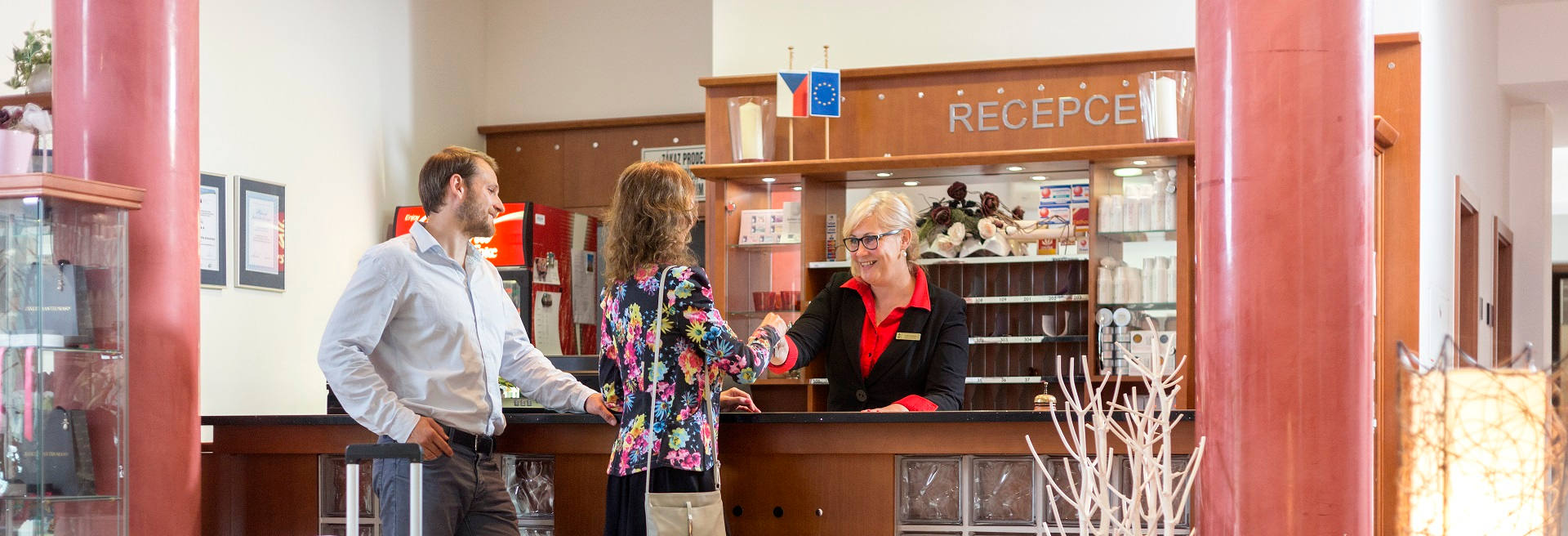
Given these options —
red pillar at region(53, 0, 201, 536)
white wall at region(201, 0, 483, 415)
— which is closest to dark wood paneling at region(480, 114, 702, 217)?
white wall at region(201, 0, 483, 415)

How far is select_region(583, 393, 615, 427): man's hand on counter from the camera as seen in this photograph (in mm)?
3786

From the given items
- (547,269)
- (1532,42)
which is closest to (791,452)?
(547,269)

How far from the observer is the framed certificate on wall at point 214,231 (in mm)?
6285

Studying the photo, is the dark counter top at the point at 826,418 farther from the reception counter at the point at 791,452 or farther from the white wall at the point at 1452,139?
the white wall at the point at 1452,139

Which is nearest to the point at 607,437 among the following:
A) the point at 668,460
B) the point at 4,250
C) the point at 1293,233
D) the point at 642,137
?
the point at 668,460

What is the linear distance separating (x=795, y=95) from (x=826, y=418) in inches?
108

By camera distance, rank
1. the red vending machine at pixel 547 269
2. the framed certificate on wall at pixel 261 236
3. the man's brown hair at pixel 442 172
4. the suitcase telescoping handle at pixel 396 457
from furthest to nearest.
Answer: the red vending machine at pixel 547 269 → the framed certificate on wall at pixel 261 236 → the man's brown hair at pixel 442 172 → the suitcase telescoping handle at pixel 396 457

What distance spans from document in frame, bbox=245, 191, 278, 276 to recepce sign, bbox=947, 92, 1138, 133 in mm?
3246

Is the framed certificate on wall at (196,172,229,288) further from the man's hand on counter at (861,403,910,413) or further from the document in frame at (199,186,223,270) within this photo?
the man's hand on counter at (861,403,910,413)

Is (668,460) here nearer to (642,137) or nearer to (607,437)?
(607,437)

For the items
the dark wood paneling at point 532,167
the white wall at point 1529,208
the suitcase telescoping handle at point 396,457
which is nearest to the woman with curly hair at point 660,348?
the suitcase telescoping handle at point 396,457

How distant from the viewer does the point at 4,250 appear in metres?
3.64

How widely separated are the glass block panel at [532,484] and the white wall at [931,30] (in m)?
3.12

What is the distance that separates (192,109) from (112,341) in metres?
0.72
